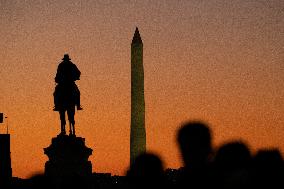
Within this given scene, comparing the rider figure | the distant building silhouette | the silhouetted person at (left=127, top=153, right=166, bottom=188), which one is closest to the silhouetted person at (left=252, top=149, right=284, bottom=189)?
the silhouetted person at (left=127, top=153, right=166, bottom=188)

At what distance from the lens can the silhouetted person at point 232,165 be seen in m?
5.83

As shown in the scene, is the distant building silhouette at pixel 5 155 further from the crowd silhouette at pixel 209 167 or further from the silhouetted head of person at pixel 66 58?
the crowd silhouette at pixel 209 167

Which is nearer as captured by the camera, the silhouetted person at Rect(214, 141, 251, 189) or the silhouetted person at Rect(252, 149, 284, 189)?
the silhouetted person at Rect(214, 141, 251, 189)

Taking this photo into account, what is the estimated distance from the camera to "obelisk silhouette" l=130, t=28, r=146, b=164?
49781mm

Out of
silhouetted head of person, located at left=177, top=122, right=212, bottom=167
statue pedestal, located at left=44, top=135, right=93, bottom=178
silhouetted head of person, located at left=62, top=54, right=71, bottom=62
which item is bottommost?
statue pedestal, located at left=44, top=135, right=93, bottom=178

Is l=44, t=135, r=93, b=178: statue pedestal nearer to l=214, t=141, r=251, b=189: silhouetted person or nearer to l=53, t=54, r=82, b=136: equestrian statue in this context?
l=53, t=54, r=82, b=136: equestrian statue

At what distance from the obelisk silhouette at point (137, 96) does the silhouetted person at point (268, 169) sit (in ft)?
137

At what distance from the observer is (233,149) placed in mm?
7445

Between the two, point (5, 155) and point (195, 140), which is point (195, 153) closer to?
point (195, 140)

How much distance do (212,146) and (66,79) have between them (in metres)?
23.4

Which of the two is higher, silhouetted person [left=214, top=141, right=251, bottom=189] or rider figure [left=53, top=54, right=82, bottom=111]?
rider figure [left=53, top=54, right=82, bottom=111]

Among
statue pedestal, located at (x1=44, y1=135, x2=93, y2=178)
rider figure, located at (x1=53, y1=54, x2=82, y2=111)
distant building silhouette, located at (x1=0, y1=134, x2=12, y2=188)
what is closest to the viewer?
statue pedestal, located at (x1=44, y1=135, x2=93, y2=178)

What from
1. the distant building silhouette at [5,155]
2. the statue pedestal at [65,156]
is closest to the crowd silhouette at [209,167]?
the statue pedestal at [65,156]

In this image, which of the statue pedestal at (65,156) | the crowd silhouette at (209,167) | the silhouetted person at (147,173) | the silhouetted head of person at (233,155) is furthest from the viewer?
the statue pedestal at (65,156)
